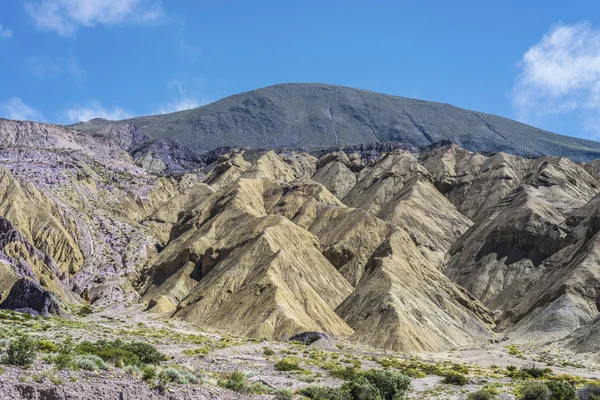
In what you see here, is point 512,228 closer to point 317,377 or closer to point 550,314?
point 550,314

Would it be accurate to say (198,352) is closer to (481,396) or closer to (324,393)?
(324,393)

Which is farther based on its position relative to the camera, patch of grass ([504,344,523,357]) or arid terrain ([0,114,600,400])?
patch of grass ([504,344,523,357])

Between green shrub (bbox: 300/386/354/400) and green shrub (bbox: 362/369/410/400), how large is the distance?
245 cm

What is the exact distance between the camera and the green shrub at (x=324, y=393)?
84.8 feet


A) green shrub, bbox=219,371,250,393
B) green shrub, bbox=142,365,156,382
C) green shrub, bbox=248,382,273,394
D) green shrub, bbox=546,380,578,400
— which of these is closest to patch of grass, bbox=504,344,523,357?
green shrub, bbox=546,380,578,400

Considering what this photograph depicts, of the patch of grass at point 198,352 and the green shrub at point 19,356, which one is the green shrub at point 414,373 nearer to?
the patch of grass at point 198,352

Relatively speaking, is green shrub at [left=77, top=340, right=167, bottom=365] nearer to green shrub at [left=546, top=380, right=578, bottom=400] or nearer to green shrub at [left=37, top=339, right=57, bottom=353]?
green shrub at [left=37, top=339, right=57, bottom=353]

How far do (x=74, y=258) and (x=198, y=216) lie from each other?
27.6 m

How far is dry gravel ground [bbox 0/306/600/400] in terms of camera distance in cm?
1781

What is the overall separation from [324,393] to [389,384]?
4.34 metres

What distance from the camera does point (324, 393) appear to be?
26281 millimetres

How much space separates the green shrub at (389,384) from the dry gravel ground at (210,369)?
116 centimetres

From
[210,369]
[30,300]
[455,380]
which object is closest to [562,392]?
[455,380]

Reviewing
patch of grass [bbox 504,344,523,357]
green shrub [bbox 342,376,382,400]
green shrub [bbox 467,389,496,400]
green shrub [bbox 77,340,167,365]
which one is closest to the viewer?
green shrub [bbox 77,340,167,365]
